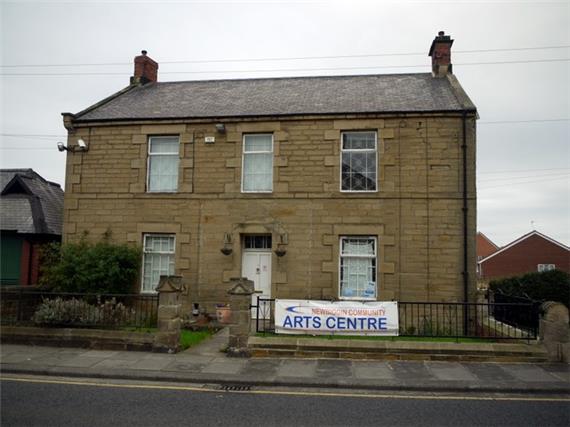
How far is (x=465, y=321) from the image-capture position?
11.5m

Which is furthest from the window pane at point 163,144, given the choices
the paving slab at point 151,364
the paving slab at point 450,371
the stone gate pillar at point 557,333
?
the stone gate pillar at point 557,333

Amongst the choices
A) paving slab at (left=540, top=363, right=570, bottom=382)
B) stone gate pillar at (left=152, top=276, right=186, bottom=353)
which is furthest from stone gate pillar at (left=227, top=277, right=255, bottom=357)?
paving slab at (left=540, top=363, right=570, bottom=382)

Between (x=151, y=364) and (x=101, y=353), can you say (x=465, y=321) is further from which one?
(x=101, y=353)

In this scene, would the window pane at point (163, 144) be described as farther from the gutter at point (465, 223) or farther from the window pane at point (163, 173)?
the gutter at point (465, 223)

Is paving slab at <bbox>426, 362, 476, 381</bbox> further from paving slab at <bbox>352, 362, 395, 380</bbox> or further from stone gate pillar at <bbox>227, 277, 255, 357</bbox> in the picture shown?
stone gate pillar at <bbox>227, 277, 255, 357</bbox>

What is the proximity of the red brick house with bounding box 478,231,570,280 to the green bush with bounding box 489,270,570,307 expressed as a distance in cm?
2453

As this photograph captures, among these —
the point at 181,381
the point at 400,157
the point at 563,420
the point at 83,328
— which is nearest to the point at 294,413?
the point at 181,381

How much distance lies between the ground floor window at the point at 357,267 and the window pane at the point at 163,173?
627 cm

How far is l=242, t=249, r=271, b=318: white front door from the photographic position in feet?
49.5

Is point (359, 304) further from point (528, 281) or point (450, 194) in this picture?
point (528, 281)

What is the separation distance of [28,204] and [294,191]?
1190 cm

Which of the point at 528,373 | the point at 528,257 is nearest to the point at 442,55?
the point at 528,373

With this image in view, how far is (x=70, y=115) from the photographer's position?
54.2ft

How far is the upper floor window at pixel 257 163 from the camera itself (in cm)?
1548
